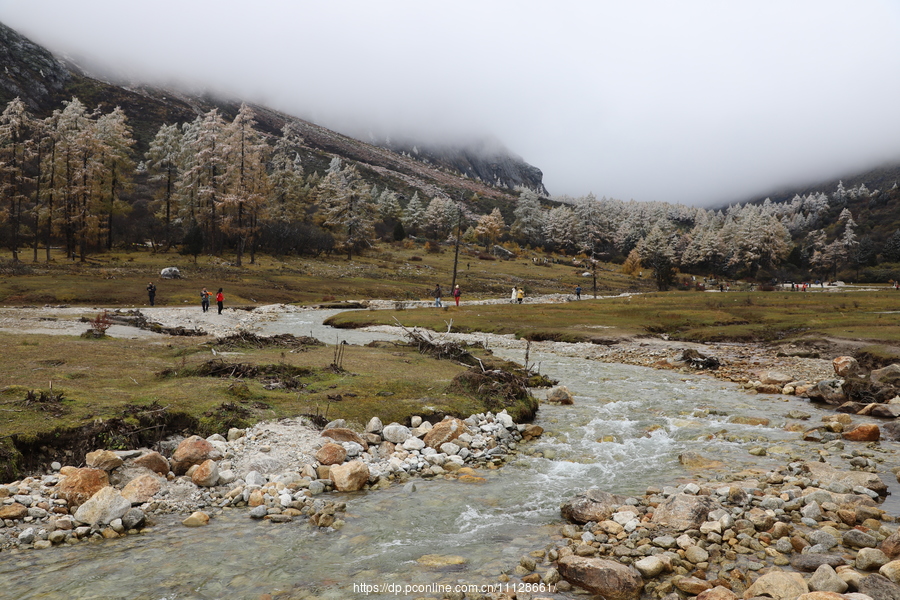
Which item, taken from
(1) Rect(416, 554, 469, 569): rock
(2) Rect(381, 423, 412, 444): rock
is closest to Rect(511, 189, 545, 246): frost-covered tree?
(2) Rect(381, 423, 412, 444): rock

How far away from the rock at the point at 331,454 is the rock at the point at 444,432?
7.58 ft

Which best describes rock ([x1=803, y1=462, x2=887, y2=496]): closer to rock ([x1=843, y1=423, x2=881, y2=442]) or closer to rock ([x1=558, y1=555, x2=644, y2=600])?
rock ([x1=843, y1=423, x2=881, y2=442])

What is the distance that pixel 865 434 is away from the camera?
1298cm

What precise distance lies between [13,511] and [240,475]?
3.35 meters

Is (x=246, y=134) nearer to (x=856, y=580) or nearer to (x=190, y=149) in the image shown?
(x=190, y=149)

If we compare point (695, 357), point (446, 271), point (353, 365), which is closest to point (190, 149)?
point (446, 271)

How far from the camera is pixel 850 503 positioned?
8125 millimetres

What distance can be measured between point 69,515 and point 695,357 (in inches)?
1103

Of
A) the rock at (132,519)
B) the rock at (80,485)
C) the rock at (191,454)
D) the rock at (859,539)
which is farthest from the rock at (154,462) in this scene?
the rock at (859,539)

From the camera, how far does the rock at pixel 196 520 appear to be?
7.91 meters

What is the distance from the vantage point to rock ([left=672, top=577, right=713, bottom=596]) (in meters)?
5.95

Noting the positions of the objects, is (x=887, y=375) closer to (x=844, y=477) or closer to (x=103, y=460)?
(x=844, y=477)

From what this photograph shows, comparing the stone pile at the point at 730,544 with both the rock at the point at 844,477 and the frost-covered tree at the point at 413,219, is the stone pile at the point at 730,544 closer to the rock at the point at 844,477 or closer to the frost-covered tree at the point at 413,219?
the rock at the point at 844,477

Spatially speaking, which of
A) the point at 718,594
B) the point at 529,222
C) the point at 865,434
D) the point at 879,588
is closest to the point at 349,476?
the point at 718,594
